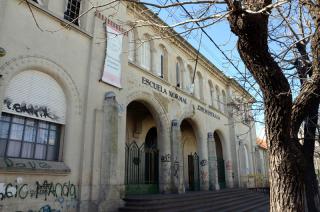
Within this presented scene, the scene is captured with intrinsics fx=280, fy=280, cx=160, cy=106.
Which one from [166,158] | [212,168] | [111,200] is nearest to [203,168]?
[212,168]

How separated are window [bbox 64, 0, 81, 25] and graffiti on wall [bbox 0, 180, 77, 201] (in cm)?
580

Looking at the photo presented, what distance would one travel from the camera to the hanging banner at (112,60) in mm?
11016

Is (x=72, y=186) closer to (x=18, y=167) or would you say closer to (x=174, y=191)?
(x=18, y=167)

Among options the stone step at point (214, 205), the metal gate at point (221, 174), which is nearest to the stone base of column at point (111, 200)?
the stone step at point (214, 205)

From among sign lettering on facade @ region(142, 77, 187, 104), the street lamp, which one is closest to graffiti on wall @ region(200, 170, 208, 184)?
sign lettering on facade @ region(142, 77, 187, 104)

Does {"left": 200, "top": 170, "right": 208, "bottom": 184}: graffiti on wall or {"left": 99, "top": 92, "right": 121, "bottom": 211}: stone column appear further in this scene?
{"left": 200, "top": 170, "right": 208, "bottom": 184}: graffiti on wall

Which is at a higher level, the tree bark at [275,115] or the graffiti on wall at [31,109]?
the graffiti on wall at [31,109]

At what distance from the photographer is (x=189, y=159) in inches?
A: 829

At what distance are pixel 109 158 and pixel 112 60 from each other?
4.02m

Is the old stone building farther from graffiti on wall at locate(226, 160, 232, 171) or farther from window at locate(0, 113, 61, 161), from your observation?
graffiti on wall at locate(226, 160, 232, 171)

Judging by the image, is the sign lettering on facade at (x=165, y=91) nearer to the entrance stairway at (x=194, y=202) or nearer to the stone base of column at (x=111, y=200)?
the entrance stairway at (x=194, y=202)

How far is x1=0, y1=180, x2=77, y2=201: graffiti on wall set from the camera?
7.20 metres

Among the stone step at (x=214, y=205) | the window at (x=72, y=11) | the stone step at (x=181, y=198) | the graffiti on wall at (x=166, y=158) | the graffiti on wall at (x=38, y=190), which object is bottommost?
the stone step at (x=214, y=205)

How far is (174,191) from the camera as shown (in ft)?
44.7
